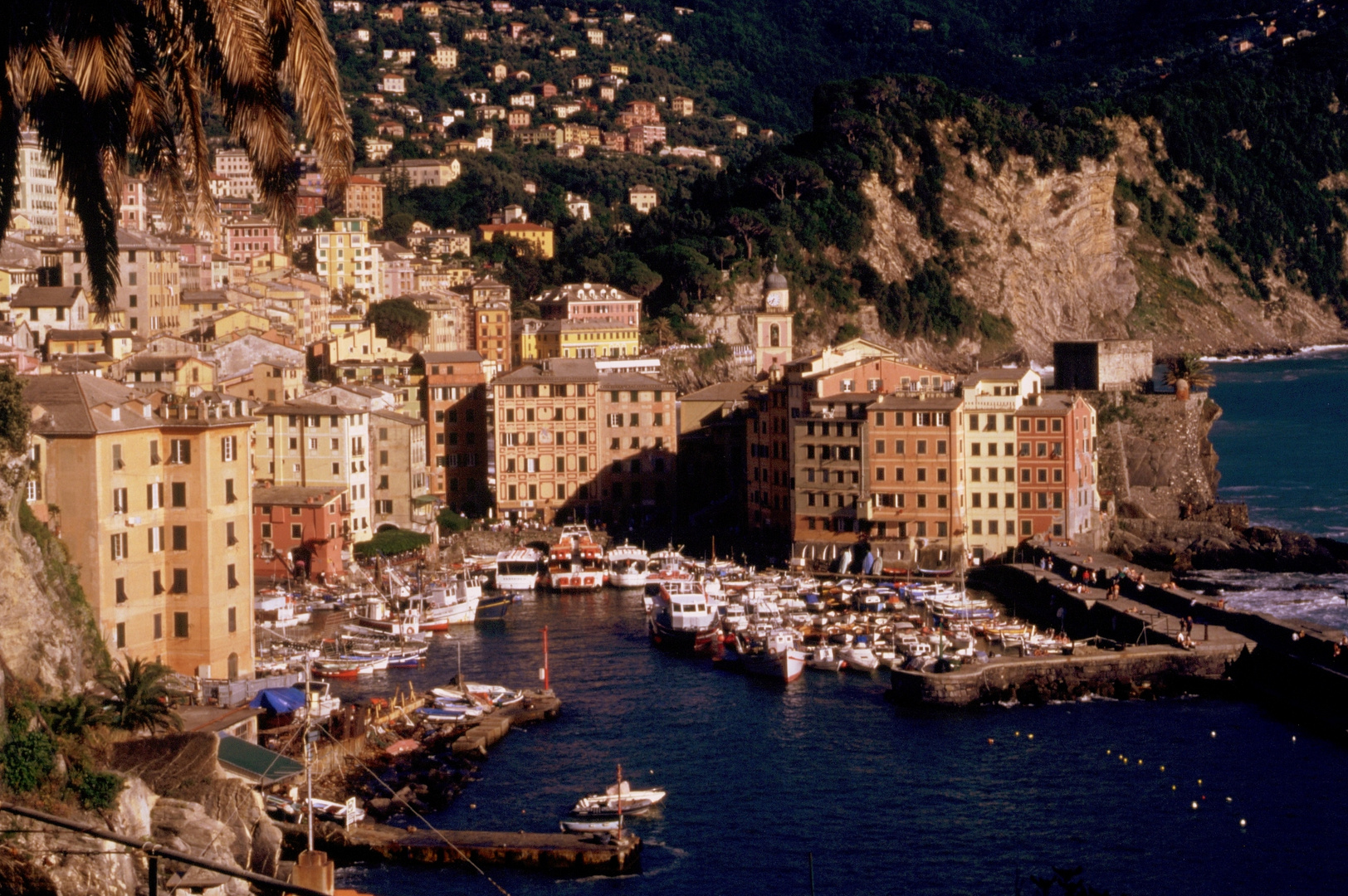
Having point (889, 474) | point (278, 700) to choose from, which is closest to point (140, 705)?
point (278, 700)

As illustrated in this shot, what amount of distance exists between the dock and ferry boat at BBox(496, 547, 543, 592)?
1001 inches

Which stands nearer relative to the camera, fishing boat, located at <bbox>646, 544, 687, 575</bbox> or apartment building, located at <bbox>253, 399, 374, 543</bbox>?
fishing boat, located at <bbox>646, 544, 687, 575</bbox>

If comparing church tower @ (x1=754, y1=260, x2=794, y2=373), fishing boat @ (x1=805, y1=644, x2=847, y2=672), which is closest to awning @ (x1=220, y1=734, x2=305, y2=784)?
fishing boat @ (x1=805, y1=644, x2=847, y2=672)

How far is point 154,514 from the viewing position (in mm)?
31547

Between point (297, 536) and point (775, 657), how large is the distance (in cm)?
1731

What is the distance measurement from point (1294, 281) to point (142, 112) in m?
157

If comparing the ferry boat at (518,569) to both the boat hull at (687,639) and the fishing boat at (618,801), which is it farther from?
the fishing boat at (618,801)

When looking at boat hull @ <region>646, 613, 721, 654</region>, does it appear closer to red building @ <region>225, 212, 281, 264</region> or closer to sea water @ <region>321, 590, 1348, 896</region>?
sea water @ <region>321, 590, 1348, 896</region>

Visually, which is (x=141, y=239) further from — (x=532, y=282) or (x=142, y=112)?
(x=142, y=112)

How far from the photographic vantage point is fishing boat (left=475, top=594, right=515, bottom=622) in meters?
48.0

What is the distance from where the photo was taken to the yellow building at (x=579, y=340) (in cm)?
8369

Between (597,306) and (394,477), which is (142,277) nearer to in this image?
(394,477)

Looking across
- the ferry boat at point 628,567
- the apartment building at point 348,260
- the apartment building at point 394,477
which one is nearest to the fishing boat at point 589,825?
the ferry boat at point 628,567

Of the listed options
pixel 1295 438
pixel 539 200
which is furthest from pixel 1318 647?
pixel 539 200
